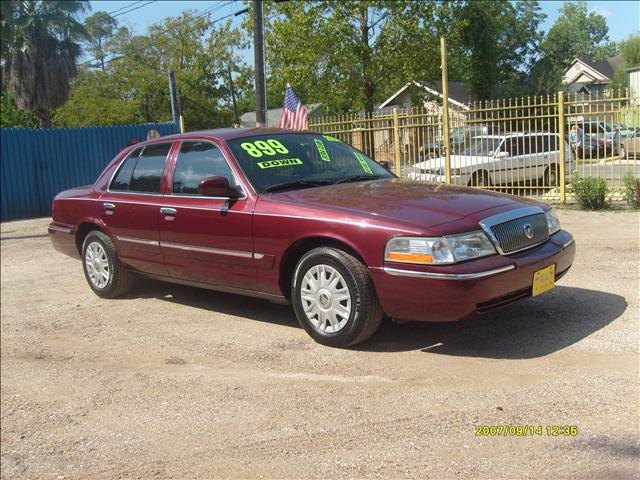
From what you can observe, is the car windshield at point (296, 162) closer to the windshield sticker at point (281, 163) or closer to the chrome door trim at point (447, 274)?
the windshield sticker at point (281, 163)

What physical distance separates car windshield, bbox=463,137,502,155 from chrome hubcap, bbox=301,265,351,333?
31.8 feet

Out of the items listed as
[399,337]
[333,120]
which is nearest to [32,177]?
[333,120]

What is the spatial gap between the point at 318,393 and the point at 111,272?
341cm

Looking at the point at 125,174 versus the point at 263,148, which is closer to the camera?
the point at 263,148

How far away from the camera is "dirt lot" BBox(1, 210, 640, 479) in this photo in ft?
10.8

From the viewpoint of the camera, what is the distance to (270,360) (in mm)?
4840

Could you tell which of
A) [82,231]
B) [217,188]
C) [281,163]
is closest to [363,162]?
[281,163]

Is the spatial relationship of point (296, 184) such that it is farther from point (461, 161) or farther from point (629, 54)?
point (629, 54)

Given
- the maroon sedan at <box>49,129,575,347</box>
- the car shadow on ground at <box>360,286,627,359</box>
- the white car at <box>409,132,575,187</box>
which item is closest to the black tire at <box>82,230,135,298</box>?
A: the maroon sedan at <box>49,129,575,347</box>

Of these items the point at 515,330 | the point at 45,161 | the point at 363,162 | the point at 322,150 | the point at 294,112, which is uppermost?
the point at 294,112

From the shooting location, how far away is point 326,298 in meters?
4.76

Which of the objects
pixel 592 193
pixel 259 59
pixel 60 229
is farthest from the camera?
pixel 259 59

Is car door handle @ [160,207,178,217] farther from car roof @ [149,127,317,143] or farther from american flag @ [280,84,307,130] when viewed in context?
american flag @ [280,84,307,130]

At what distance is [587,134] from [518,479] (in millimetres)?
12100
